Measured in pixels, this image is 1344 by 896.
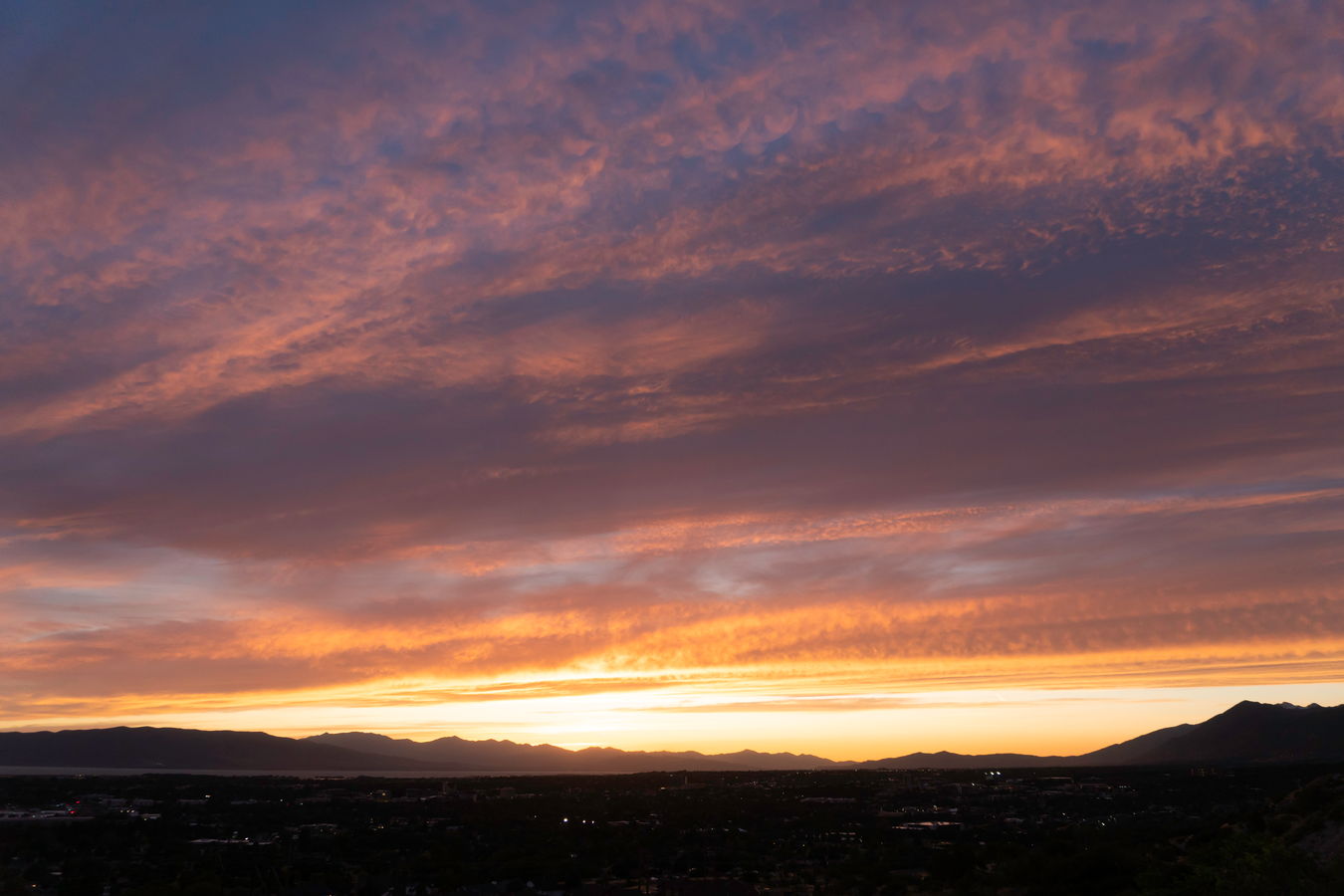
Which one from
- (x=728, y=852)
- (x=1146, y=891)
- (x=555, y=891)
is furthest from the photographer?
(x=728, y=852)

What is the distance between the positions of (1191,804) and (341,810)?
8011 centimetres

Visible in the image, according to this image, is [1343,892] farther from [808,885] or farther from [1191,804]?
[1191,804]

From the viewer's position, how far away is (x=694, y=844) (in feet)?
211

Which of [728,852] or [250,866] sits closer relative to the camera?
[250,866]

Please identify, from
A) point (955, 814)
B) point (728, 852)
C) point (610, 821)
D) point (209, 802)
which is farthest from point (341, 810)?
point (955, 814)

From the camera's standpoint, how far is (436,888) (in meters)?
47.4

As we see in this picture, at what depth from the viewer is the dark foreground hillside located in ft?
139

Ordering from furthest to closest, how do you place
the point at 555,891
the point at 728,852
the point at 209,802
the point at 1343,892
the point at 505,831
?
the point at 209,802
the point at 505,831
the point at 728,852
the point at 555,891
the point at 1343,892

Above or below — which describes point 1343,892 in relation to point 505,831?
above

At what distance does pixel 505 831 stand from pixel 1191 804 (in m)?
60.1

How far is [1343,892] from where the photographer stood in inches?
974

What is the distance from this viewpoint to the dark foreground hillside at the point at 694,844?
42500mm

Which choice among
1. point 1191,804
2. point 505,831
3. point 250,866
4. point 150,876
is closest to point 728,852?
point 505,831

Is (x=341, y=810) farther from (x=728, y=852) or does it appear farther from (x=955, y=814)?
(x=955, y=814)
